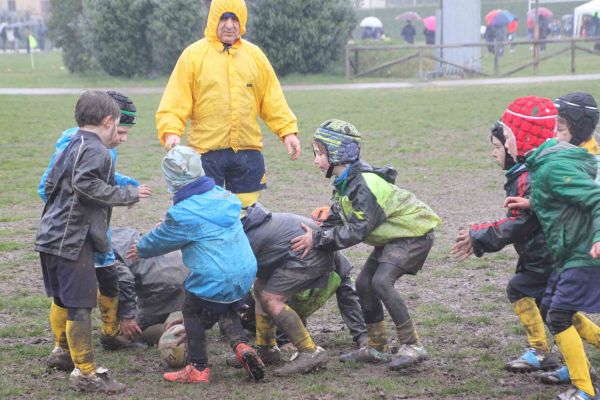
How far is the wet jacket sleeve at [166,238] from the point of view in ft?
16.3

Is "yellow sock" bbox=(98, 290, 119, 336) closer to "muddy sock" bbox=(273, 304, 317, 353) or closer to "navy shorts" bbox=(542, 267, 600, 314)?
"muddy sock" bbox=(273, 304, 317, 353)

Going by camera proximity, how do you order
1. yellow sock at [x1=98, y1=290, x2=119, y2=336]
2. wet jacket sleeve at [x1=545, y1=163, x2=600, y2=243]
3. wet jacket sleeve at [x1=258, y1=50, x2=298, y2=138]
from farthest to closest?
wet jacket sleeve at [x1=258, y1=50, x2=298, y2=138] < yellow sock at [x1=98, y1=290, x2=119, y2=336] < wet jacket sleeve at [x1=545, y1=163, x2=600, y2=243]

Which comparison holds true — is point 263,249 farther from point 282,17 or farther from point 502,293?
point 282,17

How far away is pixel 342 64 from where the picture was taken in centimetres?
3138

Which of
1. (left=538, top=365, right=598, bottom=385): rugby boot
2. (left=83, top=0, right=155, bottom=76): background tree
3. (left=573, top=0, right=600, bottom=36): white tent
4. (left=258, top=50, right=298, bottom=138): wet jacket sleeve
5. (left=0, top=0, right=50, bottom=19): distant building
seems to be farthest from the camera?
(left=0, top=0, right=50, bottom=19): distant building

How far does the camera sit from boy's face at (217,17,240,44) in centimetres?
650

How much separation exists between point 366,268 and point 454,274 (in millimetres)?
2021

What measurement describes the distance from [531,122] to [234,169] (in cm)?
234

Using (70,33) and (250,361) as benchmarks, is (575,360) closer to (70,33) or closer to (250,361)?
(250,361)

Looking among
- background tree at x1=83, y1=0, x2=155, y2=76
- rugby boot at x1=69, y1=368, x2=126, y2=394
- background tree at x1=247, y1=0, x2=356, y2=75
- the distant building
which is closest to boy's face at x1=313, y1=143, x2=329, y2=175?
rugby boot at x1=69, y1=368, x2=126, y2=394

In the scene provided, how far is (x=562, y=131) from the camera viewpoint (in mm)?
5387

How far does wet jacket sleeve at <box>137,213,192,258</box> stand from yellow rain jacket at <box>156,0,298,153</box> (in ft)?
4.87

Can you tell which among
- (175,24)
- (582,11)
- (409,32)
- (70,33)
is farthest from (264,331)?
(409,32)

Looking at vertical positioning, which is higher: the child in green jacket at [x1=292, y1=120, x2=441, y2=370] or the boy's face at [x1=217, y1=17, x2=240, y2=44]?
the boy's face at [x1=217, y1=17, x2=240, y2=44]
